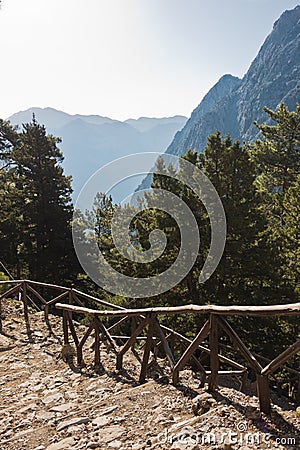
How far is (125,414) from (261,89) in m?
142

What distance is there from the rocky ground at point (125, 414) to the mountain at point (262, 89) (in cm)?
11783

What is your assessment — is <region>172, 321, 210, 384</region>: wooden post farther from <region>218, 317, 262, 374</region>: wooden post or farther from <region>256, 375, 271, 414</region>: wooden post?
<region>256, 375, 271, 414</region>: wooden post

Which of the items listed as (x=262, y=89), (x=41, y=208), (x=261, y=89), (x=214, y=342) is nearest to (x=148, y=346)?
(x=214, y=342)

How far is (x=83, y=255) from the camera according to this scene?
57.5 ft

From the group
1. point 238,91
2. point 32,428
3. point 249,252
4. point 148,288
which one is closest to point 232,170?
point 249,252

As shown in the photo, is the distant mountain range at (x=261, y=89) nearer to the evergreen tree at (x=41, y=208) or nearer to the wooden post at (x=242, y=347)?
the evergreen tree at (x=41, y=208)

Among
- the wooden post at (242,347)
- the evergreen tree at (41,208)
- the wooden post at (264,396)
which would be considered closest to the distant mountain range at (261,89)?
the evergreen tree at (41,208)

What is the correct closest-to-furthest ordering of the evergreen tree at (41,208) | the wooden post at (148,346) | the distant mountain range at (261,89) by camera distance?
the wooden post at (148,346) < the evergreen tree at (41,208) < the distant mountain range at (261,89)

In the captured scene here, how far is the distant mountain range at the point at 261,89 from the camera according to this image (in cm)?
11996

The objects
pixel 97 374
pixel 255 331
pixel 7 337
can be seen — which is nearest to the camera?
pixel 97 374

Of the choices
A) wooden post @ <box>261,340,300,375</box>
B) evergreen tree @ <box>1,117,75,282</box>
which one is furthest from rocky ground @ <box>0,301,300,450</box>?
evergreen tree @ <box>1,117,75,282</box>

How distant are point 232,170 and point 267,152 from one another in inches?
291

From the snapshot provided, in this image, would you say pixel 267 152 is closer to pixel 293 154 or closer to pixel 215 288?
pixel 293 154

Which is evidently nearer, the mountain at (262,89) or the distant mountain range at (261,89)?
the distant mountain range at (261,89)
